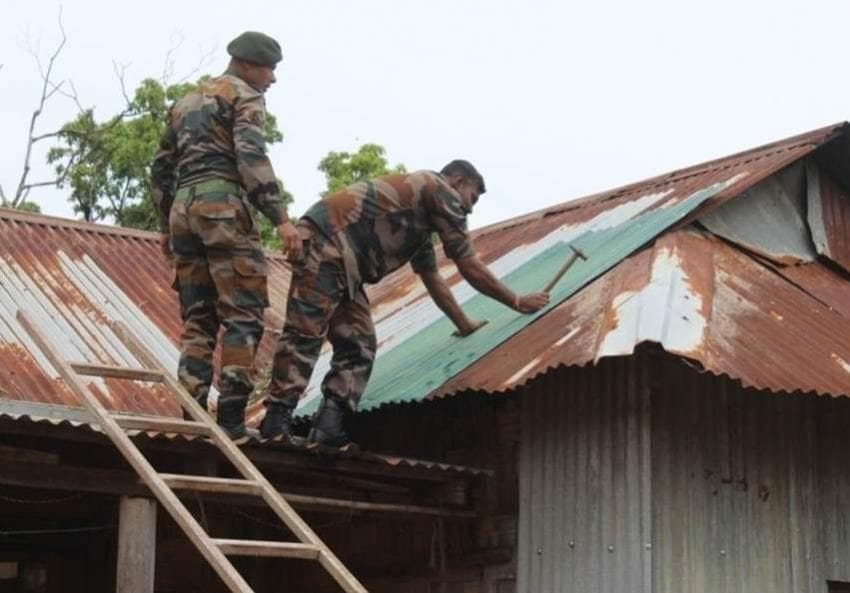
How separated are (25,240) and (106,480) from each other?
449 centimetres

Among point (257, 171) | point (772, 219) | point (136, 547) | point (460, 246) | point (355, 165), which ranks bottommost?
point (136, 547)

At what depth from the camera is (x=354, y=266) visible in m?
8.41

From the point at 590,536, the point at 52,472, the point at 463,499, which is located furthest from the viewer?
the point at 463,499

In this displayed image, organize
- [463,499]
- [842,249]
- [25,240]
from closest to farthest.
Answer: [463,499] → [842,249] → [25,240]

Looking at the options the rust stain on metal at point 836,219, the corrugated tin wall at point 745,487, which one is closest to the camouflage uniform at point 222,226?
the corrugated tin wall at point 745,487

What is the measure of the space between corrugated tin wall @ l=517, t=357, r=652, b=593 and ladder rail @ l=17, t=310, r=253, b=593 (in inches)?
94.3

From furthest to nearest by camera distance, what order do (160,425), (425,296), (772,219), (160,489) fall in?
(425,296)
(772,219)
(160,425)
(160,489)

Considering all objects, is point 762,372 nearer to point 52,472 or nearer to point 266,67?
point 266,67

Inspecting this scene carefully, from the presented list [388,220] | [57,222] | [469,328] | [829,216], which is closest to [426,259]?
[388,220]

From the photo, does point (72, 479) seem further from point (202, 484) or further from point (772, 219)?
point (772, 219)

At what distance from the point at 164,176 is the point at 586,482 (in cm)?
299

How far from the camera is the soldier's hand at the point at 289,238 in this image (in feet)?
25.1

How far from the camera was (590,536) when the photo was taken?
7965mm

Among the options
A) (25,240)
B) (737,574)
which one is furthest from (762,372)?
(25,240)
